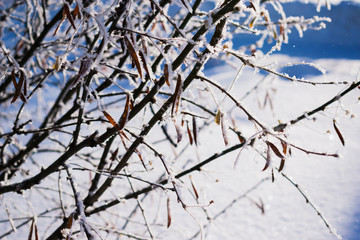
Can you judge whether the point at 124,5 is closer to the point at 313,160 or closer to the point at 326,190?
the point at 326,190

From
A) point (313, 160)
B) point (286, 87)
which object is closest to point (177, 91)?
point (313, 160)

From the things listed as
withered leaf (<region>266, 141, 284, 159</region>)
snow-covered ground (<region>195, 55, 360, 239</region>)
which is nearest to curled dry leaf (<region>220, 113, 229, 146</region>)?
withered leaf (<region>266, 141, 284, 159</region>)

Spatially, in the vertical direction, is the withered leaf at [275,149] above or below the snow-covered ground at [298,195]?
below

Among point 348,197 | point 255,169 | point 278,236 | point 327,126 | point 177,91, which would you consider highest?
point 327,126

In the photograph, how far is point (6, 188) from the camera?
1.07 m

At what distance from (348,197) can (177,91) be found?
3.47m

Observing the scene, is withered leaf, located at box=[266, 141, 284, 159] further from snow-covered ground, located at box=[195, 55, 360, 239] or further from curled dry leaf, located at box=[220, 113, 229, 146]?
snow-covered ground, located at box=[195, 55, 360, 239]

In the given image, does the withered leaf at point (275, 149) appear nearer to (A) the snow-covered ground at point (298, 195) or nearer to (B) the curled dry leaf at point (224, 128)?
(B) the curled dry leaf at point (224, 128)

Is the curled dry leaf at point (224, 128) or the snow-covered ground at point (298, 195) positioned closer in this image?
the curled dry leaf at point (224, 128)

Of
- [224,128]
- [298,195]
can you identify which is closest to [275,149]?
[224,128]

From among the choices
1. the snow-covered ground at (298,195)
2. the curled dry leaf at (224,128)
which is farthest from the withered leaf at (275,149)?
the snow-covered ground at (298,195)

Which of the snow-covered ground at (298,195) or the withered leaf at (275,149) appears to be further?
the snow-covered ground at (298,195)

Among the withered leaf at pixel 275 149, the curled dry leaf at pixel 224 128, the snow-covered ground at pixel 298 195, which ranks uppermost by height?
the snow-covered ground at pixel 298 195

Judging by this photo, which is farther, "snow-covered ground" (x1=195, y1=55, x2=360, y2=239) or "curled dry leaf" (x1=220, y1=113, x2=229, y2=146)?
"snow-covered ground" (x1=195, y1=55, x2=360, y2=239)
